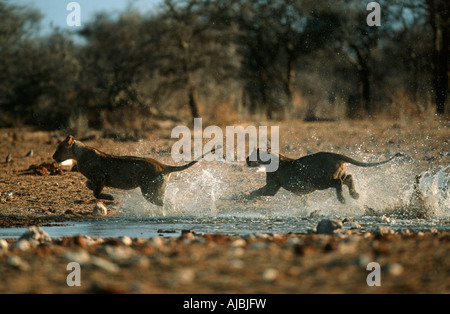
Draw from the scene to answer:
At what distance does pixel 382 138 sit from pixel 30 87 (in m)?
15.2

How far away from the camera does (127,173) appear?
33.4ft

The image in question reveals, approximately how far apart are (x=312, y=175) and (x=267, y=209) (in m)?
0.95

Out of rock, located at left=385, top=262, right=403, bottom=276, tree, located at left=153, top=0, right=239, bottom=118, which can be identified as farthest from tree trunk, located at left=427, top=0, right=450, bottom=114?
rock, located at left=385, top=262, right=403, bottom=276

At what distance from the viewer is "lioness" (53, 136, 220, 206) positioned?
10102 mm

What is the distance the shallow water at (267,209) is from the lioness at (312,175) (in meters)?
0.28

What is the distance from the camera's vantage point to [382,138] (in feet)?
52.4

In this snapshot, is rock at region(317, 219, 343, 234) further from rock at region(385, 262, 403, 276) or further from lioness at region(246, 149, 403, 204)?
lioness at region(246, 149, 403, 204)


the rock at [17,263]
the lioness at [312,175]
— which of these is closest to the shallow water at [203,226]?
the lioness at [312,175]

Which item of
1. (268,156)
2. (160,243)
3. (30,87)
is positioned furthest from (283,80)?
(160,243)

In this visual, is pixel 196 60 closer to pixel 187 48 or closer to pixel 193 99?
pixel 187 48

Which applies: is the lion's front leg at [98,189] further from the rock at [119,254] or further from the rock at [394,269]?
the rock at [394,269]

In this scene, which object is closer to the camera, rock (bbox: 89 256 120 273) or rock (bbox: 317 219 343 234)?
rock (bbox: 89 256 120 273)

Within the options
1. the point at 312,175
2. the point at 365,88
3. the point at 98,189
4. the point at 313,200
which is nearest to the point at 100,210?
the point at 98,189

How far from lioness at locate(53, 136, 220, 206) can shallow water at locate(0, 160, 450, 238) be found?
1.02 ft
